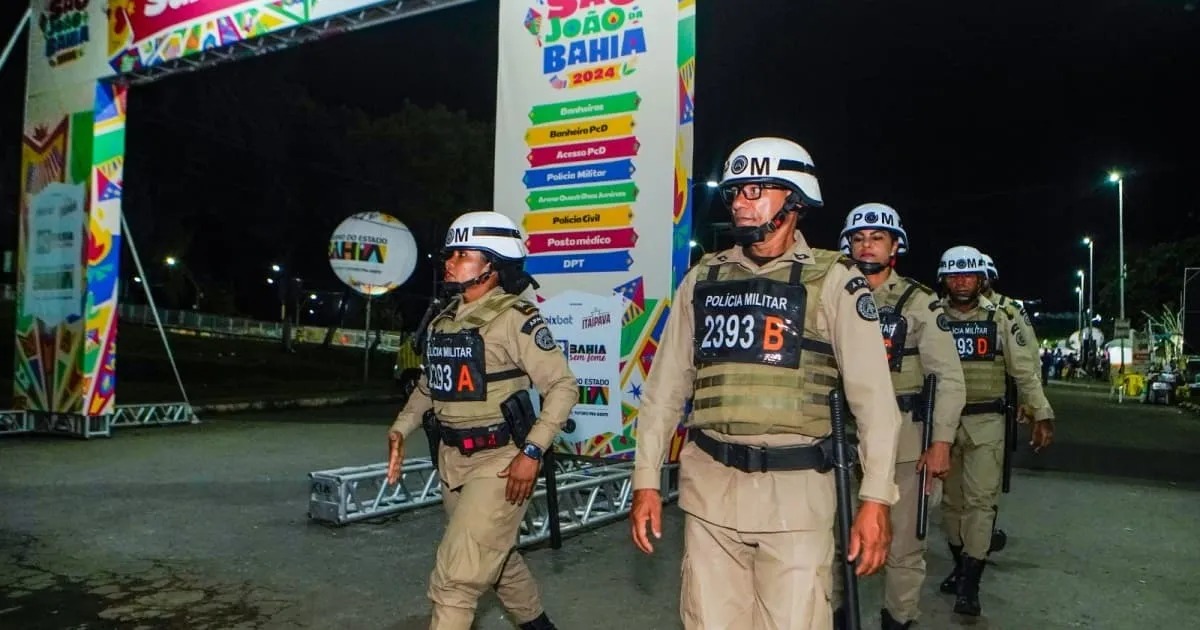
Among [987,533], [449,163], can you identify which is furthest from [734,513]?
[449,163]

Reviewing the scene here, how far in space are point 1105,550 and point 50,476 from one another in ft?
31.6

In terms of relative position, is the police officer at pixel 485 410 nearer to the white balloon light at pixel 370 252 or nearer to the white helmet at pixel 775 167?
the white helmet at pixel 775 167

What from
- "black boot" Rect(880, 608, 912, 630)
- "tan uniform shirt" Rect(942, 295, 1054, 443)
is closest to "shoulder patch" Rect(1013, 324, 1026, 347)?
"tan uniform shirt" Rect(942, 295, 1054, 443)

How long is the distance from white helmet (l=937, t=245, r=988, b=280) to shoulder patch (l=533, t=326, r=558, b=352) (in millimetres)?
3119

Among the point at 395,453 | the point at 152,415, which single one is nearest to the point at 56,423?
the point at 152,415

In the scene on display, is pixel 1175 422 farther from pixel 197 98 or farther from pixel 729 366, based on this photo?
pixel 197 98

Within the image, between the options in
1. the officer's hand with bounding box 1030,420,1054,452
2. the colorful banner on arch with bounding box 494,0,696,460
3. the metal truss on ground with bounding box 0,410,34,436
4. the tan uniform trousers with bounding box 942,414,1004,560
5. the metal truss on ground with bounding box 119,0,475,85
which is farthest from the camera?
the metal truss on ground with bounding box 0,410,34,436

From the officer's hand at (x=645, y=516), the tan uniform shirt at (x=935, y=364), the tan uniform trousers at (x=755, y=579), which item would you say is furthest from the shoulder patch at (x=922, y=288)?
the officer's hand at (x=645, y=516)

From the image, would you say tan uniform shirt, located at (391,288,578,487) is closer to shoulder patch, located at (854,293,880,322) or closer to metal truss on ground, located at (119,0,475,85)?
shoulder patch, located at (854,293,880,322)

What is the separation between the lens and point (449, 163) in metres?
33.4

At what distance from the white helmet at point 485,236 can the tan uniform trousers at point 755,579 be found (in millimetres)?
1803

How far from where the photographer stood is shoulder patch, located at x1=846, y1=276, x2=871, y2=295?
→ 121 inches

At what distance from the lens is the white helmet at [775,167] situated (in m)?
3.20

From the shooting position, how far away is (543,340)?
4.26 meters
